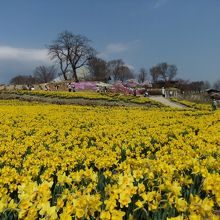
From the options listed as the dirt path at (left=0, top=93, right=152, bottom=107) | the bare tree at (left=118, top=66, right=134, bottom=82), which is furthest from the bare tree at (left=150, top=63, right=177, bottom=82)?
the dirt path at (left=0, top=93, right=152, bottom=107)

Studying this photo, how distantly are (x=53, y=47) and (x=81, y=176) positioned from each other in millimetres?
73465

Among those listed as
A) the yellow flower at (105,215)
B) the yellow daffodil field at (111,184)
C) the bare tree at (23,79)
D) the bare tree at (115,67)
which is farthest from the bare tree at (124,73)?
the yellow flower at (105,215)

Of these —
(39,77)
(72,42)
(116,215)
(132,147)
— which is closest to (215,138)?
(132,147)

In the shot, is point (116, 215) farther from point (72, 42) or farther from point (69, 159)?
point (72, 42)

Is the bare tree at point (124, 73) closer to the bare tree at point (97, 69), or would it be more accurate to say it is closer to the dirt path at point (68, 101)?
the bare tree at point (97, 69)

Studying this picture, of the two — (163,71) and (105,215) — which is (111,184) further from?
(163,71)

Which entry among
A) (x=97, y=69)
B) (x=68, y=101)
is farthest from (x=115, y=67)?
(x=68, y=101)

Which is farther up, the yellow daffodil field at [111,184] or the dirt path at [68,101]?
the yellow daffodil field at [111,184]

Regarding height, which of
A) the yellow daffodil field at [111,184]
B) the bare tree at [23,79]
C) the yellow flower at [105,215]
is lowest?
the bare tree at [23,79]

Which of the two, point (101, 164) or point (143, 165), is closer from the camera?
point (143, 165)

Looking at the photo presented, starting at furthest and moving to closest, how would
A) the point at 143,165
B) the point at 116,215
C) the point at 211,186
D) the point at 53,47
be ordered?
the point at 53,47 < the point at 143,165 < the point at 211,186 < the point at 116,215

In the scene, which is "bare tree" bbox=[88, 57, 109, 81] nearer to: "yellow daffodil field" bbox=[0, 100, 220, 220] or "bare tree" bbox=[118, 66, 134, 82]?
"bare tree" bbox=[118, 66, 134, 82]

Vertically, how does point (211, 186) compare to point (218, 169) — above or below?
above

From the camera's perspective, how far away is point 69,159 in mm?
6543
